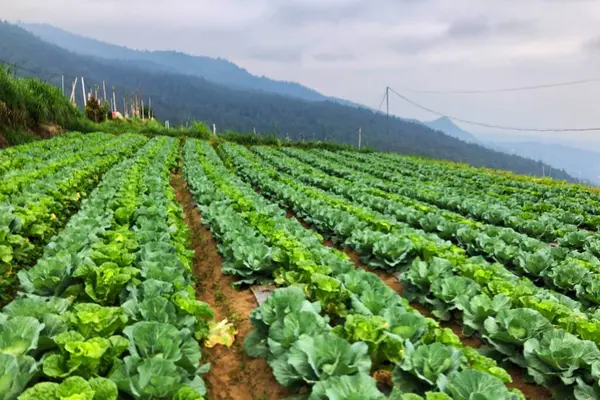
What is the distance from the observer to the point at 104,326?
10.9 ft

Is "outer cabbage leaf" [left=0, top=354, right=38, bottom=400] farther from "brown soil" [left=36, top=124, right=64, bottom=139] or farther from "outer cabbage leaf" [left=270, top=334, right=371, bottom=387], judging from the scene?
"brown soil" [left=36, top=124, right=64, bottom=139]

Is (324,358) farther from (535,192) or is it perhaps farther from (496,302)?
(535,192)

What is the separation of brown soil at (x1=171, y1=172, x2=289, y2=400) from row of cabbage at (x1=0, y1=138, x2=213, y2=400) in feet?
0.82

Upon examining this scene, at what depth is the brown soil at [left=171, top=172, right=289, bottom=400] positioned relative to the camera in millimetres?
3732

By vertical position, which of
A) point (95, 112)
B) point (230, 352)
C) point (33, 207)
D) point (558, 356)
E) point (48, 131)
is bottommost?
point (230, 352)

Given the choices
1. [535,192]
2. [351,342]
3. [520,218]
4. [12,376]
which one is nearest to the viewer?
[12,376]

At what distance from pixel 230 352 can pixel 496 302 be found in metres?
2.64

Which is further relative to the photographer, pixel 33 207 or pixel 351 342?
pixel 33 207

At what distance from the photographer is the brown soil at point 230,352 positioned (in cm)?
373

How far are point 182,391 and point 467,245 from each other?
6.31m

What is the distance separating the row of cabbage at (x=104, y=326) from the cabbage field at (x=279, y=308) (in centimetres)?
1

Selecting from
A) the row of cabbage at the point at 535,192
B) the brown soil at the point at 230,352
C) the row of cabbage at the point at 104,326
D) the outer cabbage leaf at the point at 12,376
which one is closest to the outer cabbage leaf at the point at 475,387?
the brown soil at the point at 230,352

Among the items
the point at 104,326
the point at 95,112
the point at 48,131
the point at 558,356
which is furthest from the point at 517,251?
the point at 95,112

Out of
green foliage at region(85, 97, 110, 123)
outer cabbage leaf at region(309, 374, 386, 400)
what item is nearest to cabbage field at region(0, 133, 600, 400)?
outer cabbage leaf at region(309, 374, 386, 400)
